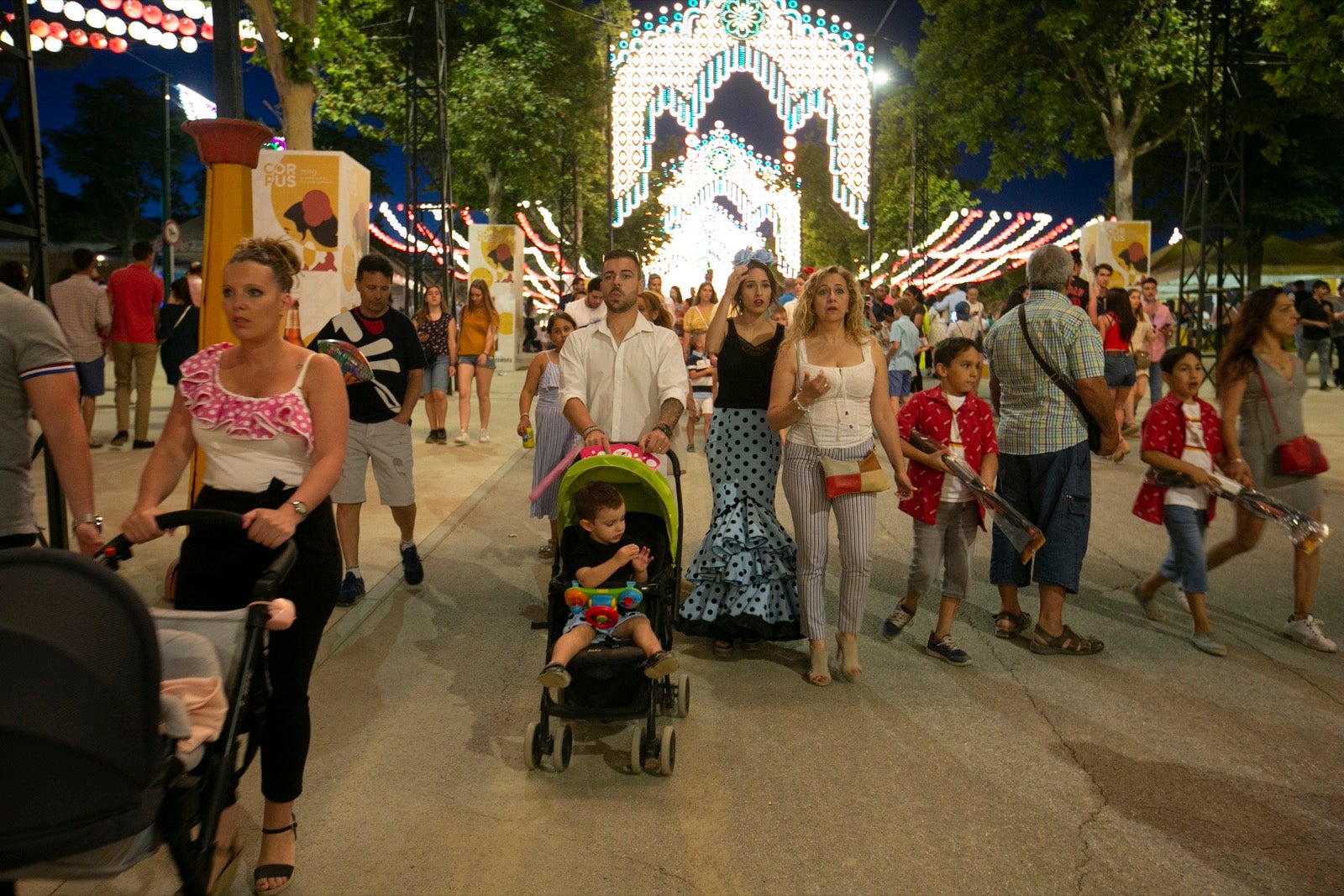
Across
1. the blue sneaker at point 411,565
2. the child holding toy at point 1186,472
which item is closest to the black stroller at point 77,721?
the blue sneaker at point 411,565

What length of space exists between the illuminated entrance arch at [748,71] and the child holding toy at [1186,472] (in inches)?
907

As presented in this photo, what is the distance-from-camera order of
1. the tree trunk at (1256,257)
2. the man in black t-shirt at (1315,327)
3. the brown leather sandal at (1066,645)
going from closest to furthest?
the brown leather sandal at (1066,645), the man in black t-shirt at (1315,327), the tree trunk at (1256,257)

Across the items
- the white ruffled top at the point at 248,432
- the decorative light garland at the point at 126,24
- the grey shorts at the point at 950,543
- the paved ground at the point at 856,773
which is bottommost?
the paved ground at the point at 856,773

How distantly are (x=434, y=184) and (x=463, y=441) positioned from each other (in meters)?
11.4

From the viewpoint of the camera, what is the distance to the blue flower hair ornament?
21.9ft

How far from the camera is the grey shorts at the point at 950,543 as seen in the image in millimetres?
6258

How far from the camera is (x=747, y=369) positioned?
645 cm

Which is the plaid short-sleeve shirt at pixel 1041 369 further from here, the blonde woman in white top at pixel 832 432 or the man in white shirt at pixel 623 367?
the man in white shirt at pixel 623 367

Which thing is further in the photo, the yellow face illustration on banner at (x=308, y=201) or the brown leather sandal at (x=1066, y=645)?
the yellow face illustration on banner at (x=308, y=201)

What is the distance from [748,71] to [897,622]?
87.0ft

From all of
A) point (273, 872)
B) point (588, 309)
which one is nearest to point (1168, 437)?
point (273, 872)

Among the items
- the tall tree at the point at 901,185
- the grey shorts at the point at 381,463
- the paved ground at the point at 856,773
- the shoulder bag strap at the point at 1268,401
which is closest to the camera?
the paved ground at the point at 856,773

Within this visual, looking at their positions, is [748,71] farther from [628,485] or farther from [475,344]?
[628,485]

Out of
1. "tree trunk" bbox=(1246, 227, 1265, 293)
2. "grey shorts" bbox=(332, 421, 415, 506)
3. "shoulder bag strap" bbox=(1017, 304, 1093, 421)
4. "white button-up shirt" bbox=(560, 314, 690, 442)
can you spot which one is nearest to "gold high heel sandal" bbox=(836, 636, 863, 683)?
"white button-up shirt" bbox=(560, 314, 690, 442)
